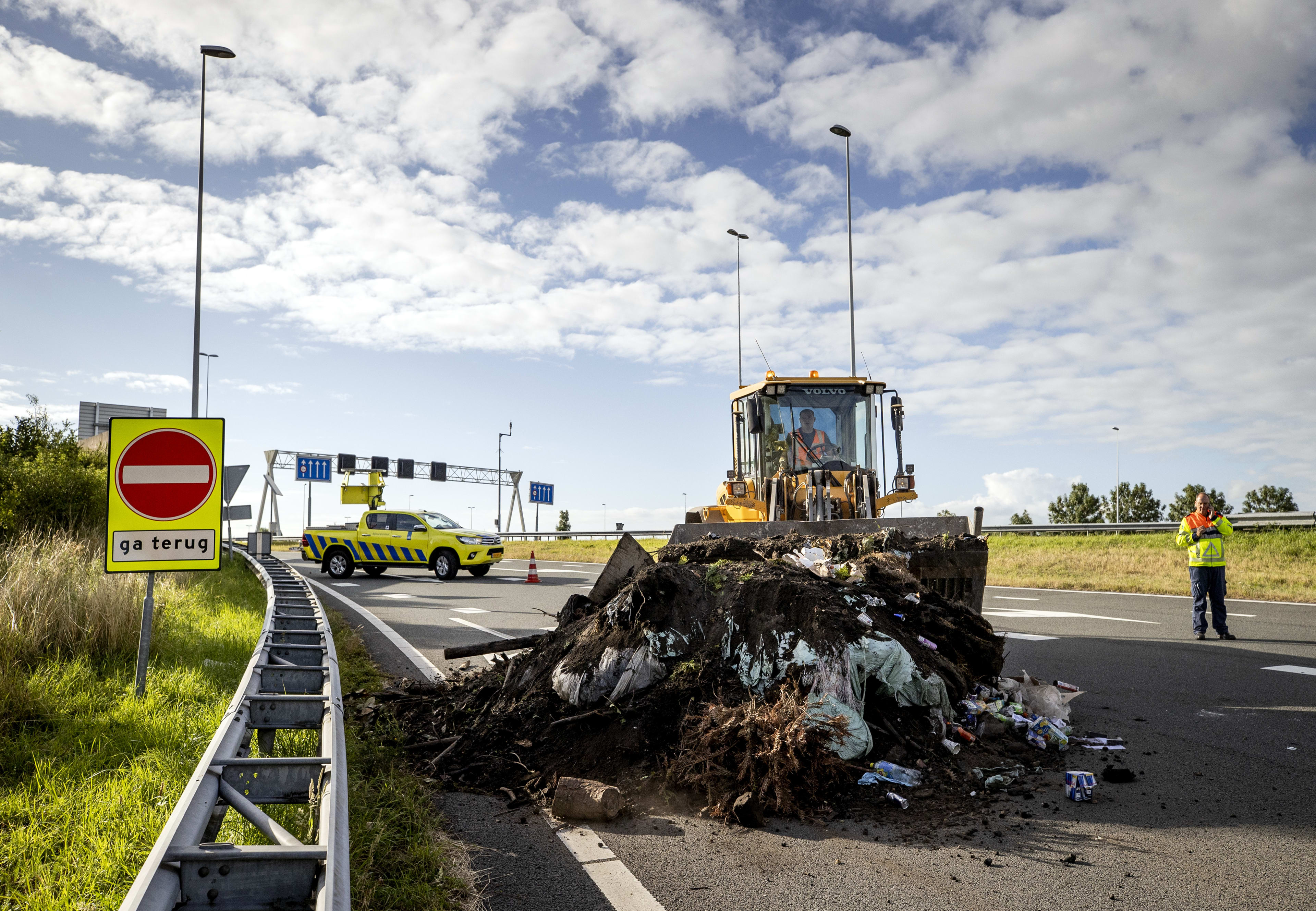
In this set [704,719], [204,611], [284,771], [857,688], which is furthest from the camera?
[204,611]

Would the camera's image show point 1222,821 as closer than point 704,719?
Yes

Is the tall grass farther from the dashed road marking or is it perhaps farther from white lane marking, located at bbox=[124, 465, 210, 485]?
the dashed road marking

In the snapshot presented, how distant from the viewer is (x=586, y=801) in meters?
4.35

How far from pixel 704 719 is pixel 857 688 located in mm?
1040

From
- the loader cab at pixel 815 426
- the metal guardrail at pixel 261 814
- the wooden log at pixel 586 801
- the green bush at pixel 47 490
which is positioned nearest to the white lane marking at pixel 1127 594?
the loader cab at pixel 815 426

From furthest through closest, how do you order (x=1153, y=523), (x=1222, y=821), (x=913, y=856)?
(x=1153, y=523) < (x=1222, y=821) < (x=913, y=856)

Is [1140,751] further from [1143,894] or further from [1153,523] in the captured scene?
[1153,523]

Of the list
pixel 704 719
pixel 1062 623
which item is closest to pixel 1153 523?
pixel 1062 623

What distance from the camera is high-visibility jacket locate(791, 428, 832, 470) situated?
40.1ft

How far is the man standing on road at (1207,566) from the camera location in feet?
34.5

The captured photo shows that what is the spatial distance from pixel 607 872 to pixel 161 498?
4.57m

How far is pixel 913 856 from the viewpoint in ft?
12.5

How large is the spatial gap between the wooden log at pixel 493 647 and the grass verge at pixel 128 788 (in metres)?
0.81

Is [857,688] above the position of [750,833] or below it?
above
